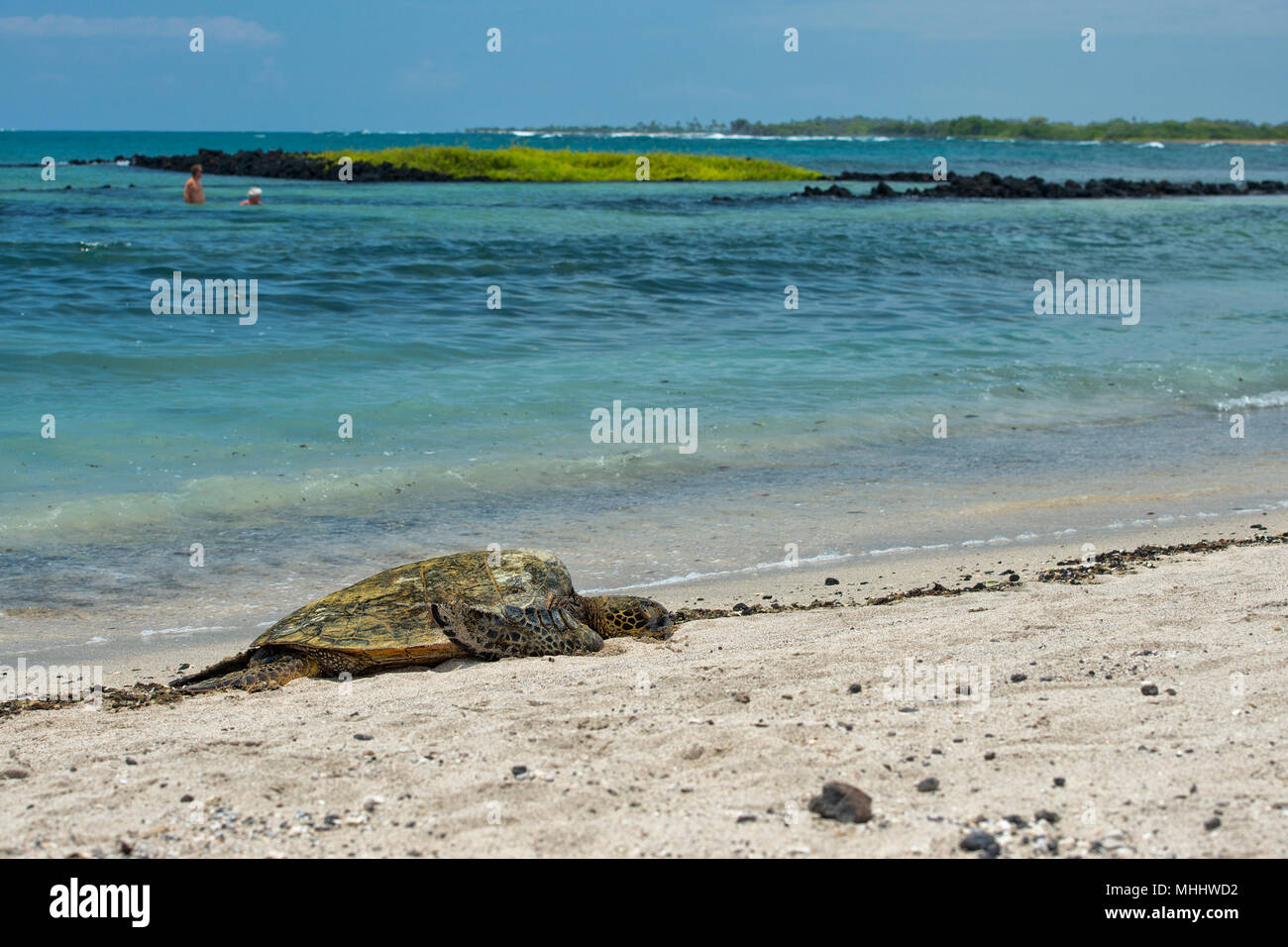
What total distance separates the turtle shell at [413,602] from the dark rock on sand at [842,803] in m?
2.53

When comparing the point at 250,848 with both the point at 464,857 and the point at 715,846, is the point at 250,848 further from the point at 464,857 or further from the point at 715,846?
the point at 715,846

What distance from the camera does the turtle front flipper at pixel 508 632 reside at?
539 cm

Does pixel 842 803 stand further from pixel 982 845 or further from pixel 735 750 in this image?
pixel 735 750

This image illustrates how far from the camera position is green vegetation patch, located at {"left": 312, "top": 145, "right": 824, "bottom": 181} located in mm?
54344

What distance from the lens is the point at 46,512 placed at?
7.88m

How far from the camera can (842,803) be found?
10.7 feet

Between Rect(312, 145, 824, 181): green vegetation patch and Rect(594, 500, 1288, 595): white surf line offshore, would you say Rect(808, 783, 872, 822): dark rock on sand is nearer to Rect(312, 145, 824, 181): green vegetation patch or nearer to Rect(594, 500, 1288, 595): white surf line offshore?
Rect(594, 500, 1288, 595): white surf line offshore

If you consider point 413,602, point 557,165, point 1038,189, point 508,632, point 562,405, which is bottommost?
point 508,632

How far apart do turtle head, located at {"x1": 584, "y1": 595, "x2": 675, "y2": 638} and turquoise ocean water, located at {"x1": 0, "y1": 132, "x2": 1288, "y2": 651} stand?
0.99m

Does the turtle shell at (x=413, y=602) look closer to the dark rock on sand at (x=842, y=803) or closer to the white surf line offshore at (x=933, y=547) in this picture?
the white surf line offshore at (x=933, y=547)

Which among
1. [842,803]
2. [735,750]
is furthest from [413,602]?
[842,803]

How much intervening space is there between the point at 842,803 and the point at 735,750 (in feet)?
1.99

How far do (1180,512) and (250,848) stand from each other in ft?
24.8
